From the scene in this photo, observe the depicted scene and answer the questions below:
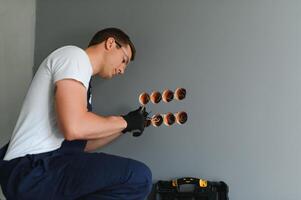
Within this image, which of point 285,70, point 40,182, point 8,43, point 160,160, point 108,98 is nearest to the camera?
point 40,182

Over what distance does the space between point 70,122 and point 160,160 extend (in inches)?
25.3

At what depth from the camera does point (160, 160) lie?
1.80m

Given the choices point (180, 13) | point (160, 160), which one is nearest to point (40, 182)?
point (160, 160)

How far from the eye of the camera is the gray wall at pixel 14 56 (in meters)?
2.06

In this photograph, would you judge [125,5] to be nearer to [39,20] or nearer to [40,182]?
[39,20]

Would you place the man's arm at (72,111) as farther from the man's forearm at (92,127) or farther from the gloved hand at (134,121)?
the gloved hand at (134,121)

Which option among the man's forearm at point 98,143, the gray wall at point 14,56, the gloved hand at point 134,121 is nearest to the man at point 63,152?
the gloved hand at point 134,121

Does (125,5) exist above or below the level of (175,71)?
above

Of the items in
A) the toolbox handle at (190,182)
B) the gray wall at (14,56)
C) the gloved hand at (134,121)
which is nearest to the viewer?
the gloved hand at (134,121)

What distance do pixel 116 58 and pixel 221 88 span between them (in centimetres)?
51

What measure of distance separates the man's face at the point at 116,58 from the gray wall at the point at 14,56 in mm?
721

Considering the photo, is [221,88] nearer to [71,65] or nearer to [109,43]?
[109,43]

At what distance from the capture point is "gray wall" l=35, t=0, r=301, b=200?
1.65m

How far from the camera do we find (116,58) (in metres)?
1.59
